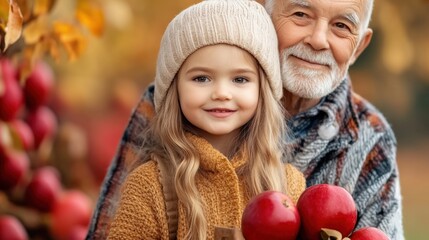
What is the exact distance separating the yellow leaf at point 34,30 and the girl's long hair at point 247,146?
489mm

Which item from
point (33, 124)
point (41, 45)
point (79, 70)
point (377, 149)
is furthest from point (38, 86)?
point (79, 70)

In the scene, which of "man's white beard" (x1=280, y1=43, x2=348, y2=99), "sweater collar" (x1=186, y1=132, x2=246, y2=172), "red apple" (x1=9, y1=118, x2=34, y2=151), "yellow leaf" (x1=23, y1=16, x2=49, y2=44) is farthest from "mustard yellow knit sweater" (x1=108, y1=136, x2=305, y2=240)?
"red apple" (x1=9, y1=118, x2=34, y2=151)

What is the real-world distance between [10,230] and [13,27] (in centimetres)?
182

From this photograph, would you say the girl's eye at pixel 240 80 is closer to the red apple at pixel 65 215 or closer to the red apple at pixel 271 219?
the red apple at pixel 271 219

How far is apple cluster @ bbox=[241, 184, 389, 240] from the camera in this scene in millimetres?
3441

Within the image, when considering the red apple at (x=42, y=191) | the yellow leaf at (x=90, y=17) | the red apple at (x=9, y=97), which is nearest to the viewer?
the yellow leaf at (x=90, y=17)

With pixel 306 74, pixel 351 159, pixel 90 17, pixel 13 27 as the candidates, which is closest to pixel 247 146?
pixel 306 74

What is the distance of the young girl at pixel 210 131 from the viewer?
3914 millimetres

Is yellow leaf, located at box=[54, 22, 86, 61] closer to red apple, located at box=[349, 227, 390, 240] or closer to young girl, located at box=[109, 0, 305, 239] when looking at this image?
young girl, located at box=[109, 0, 305, 239]

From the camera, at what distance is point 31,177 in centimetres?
580

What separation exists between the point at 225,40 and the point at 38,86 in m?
1.83

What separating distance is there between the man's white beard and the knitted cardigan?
0.62ft

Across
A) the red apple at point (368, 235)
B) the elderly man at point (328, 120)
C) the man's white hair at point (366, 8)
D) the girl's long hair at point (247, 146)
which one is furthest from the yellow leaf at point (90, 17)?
the red apple at point (368, 235)

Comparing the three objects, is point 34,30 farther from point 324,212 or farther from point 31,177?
point 31,177
